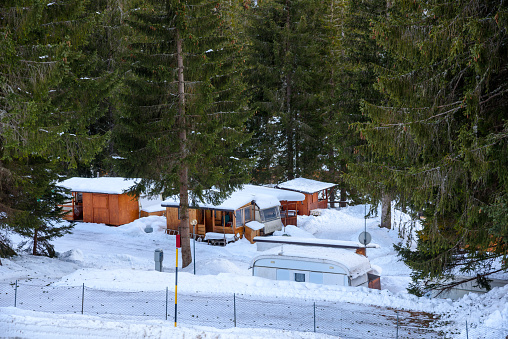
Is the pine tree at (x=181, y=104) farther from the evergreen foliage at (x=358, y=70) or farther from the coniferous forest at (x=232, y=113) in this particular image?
the evergreen foliage at (x=358, y=70)

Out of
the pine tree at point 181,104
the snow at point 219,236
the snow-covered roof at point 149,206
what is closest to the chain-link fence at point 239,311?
the pine tree at point 181,104

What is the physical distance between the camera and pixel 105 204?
29391 mm

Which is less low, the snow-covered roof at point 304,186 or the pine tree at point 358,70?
the pine tree at point 358,70

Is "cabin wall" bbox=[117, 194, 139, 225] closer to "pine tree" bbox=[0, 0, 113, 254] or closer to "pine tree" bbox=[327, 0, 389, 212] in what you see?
"pine tree" bbox=[0, 0, 113, 254]

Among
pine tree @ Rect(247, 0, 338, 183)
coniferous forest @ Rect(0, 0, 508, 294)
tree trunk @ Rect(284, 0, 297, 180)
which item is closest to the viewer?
coniferous forest @ Rect(0, 0, 508, 294)

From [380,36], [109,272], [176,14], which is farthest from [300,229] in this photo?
[380,36]

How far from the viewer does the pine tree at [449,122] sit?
33.5 feet

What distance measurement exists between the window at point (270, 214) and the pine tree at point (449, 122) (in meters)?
15.6

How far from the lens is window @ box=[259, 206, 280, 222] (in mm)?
27734

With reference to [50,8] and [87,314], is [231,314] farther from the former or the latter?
[50,8]

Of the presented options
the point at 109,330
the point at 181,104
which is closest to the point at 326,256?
the point at 109,330

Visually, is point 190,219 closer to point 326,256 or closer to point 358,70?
point 326,256

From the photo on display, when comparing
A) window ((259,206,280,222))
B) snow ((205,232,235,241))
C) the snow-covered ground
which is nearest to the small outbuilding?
the snow-covered ground

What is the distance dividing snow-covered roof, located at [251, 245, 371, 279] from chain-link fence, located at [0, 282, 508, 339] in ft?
7.28
